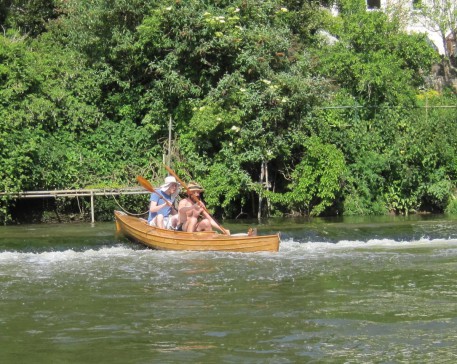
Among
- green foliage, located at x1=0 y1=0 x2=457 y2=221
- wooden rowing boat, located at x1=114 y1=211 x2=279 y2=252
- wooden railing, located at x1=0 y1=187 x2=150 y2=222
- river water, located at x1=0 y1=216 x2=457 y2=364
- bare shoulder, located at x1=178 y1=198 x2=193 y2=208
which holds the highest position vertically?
green foliage, located at x1=0 y1=0 x2=457 y2=221

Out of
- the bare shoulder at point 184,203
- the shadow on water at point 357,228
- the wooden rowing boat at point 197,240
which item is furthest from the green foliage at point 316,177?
the wooden rowing boat at point 197,240

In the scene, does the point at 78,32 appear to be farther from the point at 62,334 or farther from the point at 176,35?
the point at 62,334

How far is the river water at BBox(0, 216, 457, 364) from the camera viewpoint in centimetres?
1040

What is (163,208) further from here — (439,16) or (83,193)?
(439,16)

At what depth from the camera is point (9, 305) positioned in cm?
1291

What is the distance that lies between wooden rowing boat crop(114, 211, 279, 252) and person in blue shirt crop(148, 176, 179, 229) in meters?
0.28

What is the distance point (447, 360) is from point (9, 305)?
21.2ft

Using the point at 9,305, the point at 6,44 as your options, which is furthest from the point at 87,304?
the point at 6,44

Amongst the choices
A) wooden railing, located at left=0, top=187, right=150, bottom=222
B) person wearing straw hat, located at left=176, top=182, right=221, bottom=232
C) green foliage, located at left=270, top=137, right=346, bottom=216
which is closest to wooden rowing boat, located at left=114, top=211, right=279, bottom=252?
person wearing straw hat, located at left=176, top=182, right=221, bottom=232

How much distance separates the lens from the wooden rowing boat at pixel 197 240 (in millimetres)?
17656

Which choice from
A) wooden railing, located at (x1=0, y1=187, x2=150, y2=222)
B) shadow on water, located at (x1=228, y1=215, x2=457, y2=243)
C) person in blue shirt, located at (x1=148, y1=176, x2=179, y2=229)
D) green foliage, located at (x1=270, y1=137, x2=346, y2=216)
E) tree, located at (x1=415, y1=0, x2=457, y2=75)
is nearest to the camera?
person in blue shirt, located at (x1=148, y1=176, x2=179, y2=229)

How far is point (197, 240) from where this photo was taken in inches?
707

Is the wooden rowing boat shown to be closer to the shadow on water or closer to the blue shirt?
the blue shirt

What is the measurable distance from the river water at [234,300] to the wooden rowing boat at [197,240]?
20 centimetres
